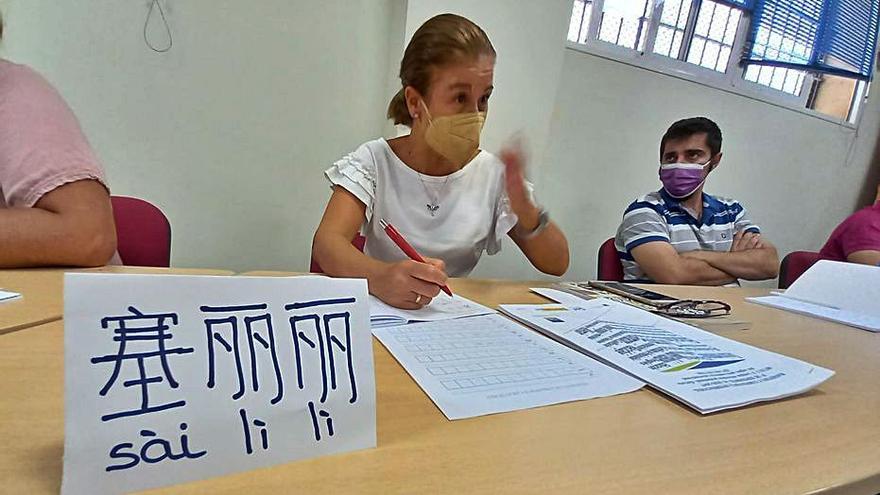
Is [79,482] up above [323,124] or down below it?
below

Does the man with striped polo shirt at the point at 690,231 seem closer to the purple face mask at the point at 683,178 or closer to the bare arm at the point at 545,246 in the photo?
the purple face mask at the point at 683,178

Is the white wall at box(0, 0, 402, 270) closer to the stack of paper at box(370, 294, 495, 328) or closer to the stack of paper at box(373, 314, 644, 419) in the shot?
the stack of paper at box(370, 294, 495, 328)

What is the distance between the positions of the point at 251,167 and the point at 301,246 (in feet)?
1.10

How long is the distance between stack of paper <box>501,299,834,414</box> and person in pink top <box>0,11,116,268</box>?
703 millimetres

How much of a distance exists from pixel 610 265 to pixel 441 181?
87 cm

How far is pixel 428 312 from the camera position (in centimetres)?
75

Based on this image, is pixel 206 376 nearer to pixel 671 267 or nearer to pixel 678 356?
pixel 678 356

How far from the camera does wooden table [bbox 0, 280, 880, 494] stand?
0.31 metres

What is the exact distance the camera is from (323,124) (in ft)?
5.98

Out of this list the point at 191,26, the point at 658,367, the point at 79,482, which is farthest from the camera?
the point at 191,26

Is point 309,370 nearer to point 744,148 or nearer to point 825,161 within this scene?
point 744,148

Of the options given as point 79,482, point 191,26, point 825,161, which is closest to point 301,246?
point 191,26

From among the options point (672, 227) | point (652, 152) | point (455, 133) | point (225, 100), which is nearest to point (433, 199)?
point (455, 133)

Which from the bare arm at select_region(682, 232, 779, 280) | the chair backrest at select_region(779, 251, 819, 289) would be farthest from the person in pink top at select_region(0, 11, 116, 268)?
the chair backrest at select_region(779, 251, 819, 289)
